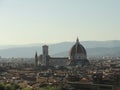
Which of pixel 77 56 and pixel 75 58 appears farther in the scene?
pixel 75 58

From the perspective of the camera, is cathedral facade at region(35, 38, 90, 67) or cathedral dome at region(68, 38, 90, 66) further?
cathedral facade at region(35, 38, 90, 67)

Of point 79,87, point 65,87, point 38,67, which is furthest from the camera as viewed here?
point 38,67

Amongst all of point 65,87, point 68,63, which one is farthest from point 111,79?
point 68,63

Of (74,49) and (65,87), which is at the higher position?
(74,49)

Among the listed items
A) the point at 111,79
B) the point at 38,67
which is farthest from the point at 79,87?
the point at 38,67

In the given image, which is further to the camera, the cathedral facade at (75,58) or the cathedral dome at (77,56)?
the cathedral facade at (75,58)

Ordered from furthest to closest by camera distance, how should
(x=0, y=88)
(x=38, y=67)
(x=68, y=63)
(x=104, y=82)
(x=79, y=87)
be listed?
(x=68, y=63), (x=38, y=67), (x=104, y=82), (x=79, y=87), (x=0, y=88)

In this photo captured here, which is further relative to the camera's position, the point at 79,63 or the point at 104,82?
the point at 79,63

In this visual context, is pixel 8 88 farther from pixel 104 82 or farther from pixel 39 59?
pixel 39 59

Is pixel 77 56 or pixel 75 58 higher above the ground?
pixel 77 56
